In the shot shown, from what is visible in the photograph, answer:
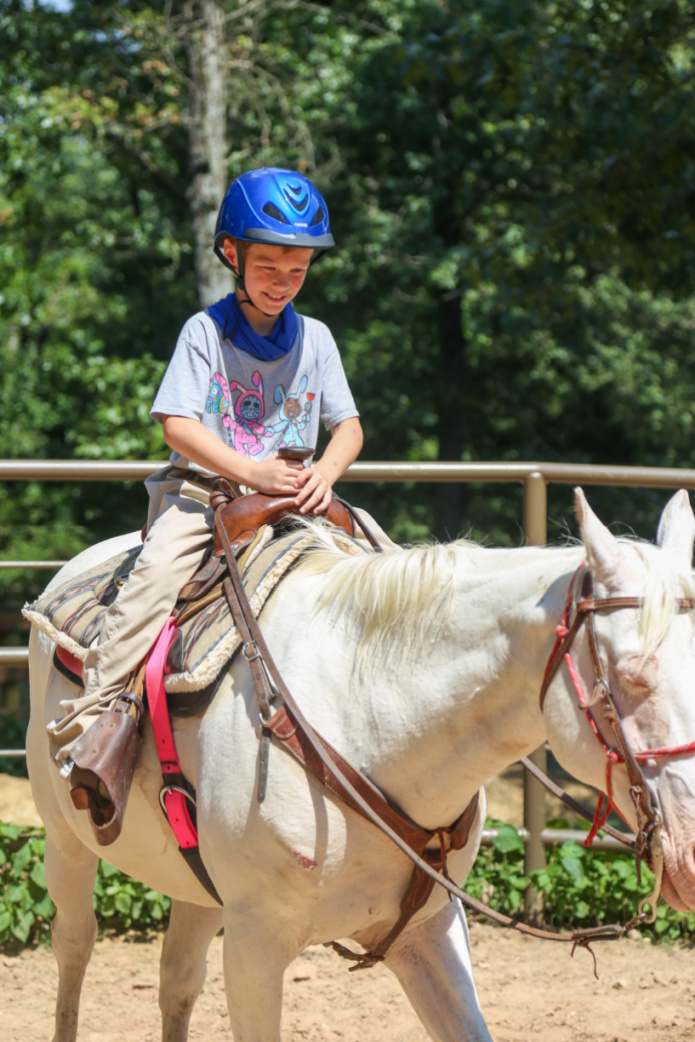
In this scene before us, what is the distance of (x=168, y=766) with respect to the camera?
236 cm

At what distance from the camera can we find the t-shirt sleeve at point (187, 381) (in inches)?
99.0

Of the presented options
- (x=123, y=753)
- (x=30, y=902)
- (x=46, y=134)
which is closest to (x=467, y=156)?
(x=46, y=134)

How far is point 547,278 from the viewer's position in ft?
33.0

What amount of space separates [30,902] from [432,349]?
12.1 m

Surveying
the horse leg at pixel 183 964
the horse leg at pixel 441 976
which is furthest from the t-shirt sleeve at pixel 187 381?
the horse leg at pixel 183 964

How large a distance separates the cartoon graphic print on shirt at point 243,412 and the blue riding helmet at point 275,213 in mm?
346

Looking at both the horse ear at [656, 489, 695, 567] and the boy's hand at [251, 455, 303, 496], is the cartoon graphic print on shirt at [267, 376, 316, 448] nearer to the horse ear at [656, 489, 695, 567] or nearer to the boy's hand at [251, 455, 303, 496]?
the boy's hand at [251, 455, 303, 496]

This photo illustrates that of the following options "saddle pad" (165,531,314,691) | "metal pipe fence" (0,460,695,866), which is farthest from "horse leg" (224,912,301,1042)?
"metal pipe fence" (0,460,695,866)

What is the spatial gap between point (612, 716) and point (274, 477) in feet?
3.36

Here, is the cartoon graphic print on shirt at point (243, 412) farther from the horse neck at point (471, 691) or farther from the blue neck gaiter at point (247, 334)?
the horse neck at point (471, 691)

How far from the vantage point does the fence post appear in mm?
4379

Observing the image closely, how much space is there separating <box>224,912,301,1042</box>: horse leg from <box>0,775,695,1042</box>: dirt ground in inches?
60.8

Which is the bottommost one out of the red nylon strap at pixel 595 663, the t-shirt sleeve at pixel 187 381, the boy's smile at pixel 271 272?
the red nylon strap at pixel 595 663

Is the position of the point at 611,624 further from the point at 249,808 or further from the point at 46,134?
the point at 46,134
